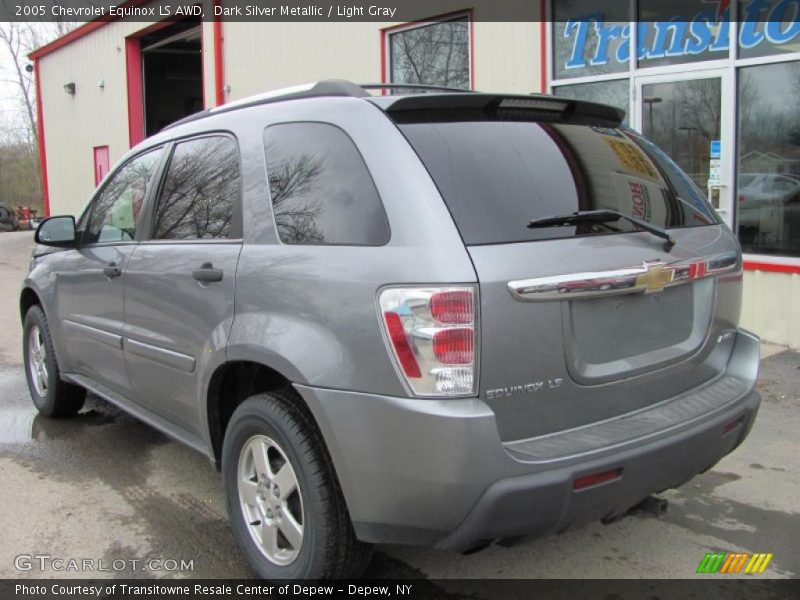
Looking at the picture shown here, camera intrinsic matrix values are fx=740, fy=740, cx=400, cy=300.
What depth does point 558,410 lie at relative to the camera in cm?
239

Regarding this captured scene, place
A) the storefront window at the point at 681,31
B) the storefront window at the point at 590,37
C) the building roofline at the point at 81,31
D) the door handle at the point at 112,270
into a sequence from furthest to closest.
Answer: the building roofline at the point at 81,31
the storefront window at the point at 590,37
the storefront window at the point at 681,31
the door handle at the point at 112,270

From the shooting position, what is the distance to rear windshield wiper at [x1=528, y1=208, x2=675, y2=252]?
2477mm

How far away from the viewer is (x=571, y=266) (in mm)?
2402

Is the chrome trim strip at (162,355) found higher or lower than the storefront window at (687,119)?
lower

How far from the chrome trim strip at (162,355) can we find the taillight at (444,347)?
4.35 feet

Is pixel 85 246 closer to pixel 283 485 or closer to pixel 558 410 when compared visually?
pixel 283 485

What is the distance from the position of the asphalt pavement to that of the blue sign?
3555 mm

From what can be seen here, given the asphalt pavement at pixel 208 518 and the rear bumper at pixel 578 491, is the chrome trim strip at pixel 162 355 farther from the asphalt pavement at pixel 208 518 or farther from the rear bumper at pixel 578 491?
the rear bumper at pixel 578 491

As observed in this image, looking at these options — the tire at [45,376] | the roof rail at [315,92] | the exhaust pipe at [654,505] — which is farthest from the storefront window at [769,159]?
the tire at [45,376]

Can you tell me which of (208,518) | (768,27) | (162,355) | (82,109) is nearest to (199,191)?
(162,355)

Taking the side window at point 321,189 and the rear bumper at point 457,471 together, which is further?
the side window at point 321,189

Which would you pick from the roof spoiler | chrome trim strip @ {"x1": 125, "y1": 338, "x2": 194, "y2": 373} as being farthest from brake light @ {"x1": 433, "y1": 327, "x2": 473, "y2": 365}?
chrome trim strip @ {"x1": 125, "y1": 338, "x2": 194, "y2": 373}

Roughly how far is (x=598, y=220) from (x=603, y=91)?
5748 mm

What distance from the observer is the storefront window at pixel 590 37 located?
7.59 metres
